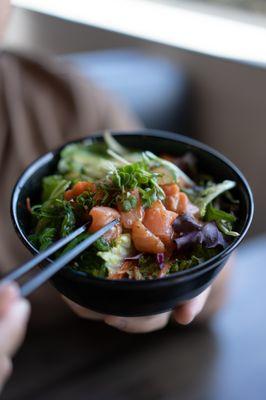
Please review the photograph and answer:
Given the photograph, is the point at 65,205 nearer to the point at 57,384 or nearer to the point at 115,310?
the point at 115,310

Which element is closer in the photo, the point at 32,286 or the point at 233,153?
the point at 32,286

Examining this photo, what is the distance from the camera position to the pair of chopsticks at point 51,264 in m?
0.53

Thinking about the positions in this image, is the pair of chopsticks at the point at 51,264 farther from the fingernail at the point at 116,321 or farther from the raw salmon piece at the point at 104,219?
the fingernail at the point at 116,321

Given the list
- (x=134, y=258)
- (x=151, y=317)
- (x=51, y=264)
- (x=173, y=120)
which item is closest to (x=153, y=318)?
(x=151, y=317)

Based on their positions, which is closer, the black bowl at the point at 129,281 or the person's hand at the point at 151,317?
the black bowl at the point at 129,281

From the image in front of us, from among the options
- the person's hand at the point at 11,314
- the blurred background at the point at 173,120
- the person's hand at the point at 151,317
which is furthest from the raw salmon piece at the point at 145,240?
the blurred background at the point at 173,120

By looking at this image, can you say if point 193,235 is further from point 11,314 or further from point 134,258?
point 11,314

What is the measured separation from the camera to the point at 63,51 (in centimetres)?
281

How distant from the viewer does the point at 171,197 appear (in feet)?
2.48

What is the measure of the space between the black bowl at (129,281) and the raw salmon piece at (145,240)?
→ 71mm

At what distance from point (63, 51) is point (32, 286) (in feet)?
8.13

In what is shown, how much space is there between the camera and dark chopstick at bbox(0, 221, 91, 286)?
542mm

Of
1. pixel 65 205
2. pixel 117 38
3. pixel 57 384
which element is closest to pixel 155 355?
pixel 57 384

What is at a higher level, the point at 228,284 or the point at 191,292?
the point at 191,292
